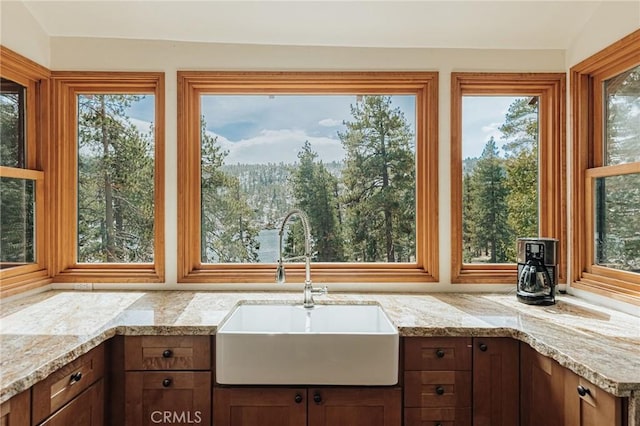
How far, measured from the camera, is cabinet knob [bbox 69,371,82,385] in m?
1.39

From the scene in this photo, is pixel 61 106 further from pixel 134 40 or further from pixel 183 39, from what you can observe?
pixel 183 39

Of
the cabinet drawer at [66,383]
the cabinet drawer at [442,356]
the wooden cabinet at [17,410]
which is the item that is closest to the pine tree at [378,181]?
the cabinet drawer at [442,356]

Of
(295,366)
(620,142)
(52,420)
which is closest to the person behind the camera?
(52,420)

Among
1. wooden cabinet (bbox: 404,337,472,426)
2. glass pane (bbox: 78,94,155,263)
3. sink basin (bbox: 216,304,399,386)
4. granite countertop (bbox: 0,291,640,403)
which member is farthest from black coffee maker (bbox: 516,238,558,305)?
glass pane (bbox: 78,94,155,263)

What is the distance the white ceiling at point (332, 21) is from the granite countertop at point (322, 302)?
1.45m

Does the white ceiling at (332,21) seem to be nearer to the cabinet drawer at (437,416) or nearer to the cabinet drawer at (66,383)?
the cabinet drawer at (66,383)

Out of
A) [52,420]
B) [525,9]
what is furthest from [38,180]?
[525,9]

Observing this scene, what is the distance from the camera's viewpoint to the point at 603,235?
2.09 metres

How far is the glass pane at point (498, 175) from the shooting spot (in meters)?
2.34

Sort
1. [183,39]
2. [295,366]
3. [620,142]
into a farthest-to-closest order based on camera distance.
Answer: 1. [183,39]
2. [620,142]
3. [295,366]

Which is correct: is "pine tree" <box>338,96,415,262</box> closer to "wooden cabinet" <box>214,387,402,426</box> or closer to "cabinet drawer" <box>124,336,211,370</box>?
"wooden cabinet" <box>214,387,402,426</box>

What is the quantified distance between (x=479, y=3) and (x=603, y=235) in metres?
1.40

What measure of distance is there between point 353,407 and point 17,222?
2.01 metres

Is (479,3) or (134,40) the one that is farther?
(134,40)
